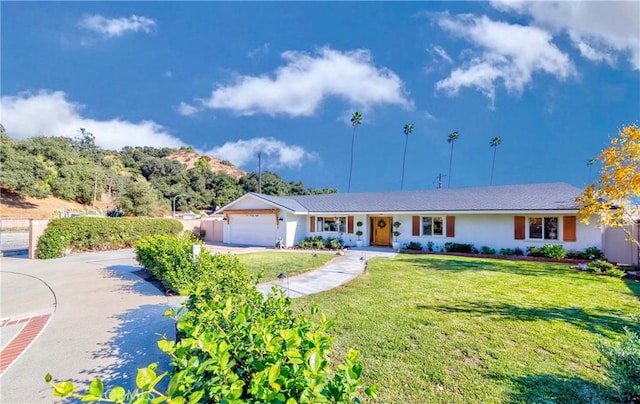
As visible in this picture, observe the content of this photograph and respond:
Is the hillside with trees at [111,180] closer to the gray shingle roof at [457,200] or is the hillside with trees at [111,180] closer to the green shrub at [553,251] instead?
the gray shingle roof at [457,200]

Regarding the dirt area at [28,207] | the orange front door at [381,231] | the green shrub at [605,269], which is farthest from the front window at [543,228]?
the dirt area at [28,207]

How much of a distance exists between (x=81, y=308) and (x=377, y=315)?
22.2 feet

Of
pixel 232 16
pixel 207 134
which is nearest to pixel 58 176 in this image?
pixel 207 134

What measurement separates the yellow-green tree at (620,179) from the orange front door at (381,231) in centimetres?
1069

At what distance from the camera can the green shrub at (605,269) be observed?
1038cm

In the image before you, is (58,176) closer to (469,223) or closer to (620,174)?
(469,223)

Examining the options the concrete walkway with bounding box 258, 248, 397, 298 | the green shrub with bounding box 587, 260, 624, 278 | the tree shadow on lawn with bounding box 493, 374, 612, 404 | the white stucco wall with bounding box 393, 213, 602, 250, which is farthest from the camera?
the white stucco wall with bounding box 393, 213, 602, 250

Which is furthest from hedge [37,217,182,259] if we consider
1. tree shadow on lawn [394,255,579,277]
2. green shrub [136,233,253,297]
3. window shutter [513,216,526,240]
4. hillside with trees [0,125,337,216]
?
window shutter [513,216,526,240]

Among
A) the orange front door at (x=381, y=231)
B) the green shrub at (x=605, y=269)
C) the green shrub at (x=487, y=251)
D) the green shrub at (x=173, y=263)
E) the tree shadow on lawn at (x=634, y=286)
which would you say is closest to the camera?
the green shrub at (x=173, y=263)

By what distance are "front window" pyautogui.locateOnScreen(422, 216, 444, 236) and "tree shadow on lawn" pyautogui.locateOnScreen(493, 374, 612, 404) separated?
14866mm

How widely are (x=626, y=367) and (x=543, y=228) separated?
50.5 ft

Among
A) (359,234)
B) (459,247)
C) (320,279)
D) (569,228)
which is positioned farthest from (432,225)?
(320,279)

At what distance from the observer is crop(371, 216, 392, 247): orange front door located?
20.1 m

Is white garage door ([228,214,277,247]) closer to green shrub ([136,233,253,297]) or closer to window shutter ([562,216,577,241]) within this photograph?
green shrub ([136,233,253,297])
